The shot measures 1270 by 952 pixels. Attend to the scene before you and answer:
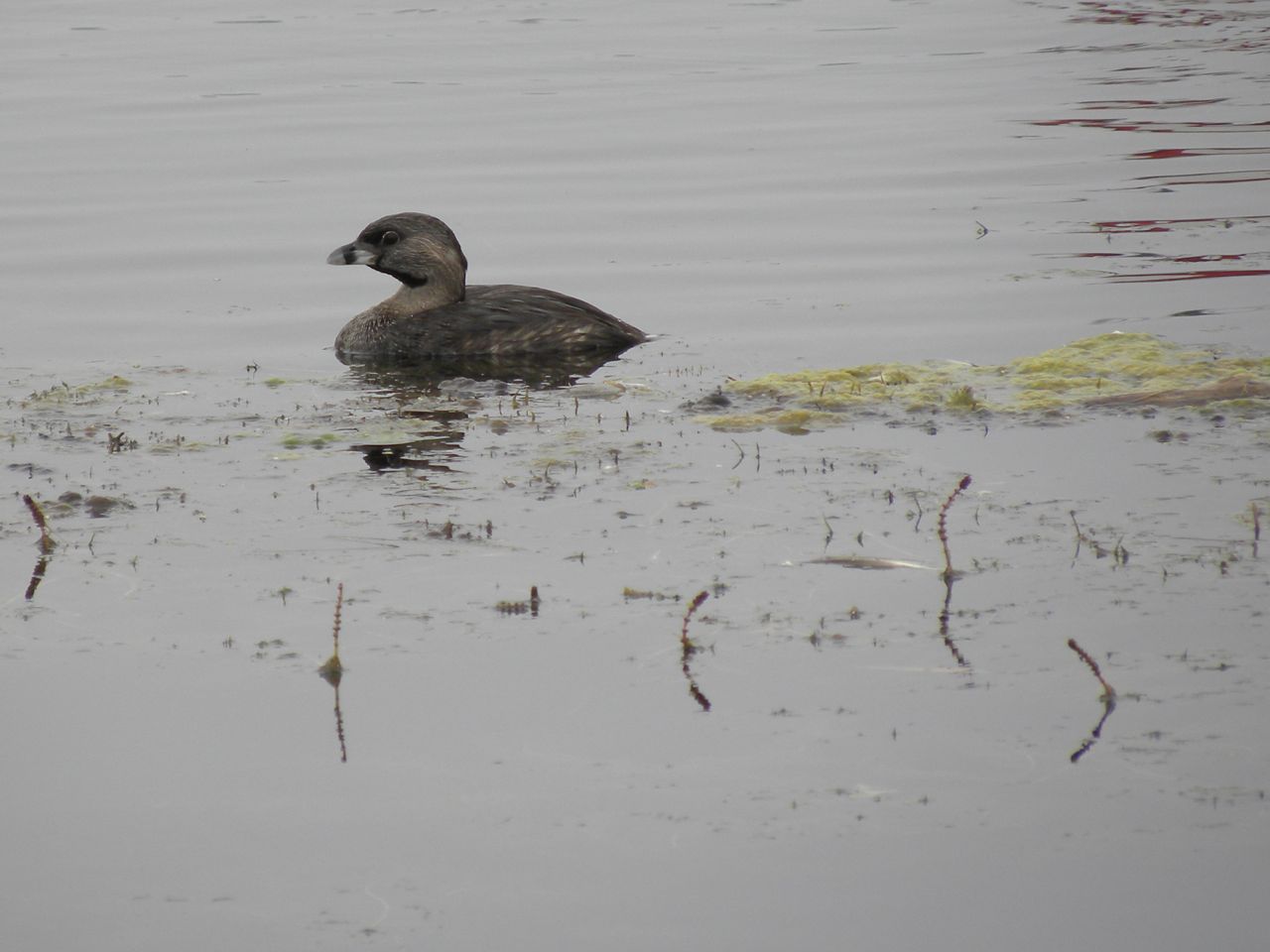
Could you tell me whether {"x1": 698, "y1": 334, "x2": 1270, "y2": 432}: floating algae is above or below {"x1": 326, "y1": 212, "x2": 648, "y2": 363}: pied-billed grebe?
below

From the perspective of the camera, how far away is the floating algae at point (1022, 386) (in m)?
9.89

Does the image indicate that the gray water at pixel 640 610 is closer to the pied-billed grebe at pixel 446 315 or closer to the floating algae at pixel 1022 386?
the floating algae at pixel 1022 386

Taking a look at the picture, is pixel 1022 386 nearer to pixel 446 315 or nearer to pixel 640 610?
pixel 446 315

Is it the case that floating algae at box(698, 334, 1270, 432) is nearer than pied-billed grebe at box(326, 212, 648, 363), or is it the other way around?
floating algae at box(698, 334, 1270, 432)

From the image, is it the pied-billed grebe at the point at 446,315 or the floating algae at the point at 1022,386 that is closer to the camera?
the floating algae at the point at 1022,386

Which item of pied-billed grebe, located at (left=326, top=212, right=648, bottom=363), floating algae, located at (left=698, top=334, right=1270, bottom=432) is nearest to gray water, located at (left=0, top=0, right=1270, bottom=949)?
floating algae, located at (left=698, top=334, right=1270, bottom=432)

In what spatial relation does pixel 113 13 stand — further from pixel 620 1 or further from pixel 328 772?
pixel 328 772

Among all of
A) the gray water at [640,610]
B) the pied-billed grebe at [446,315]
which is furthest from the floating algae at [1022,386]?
the pied-billed grebe at [446,315]

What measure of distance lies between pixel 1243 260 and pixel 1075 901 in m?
10.0

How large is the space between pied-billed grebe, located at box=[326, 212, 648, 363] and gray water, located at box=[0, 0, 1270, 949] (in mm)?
471

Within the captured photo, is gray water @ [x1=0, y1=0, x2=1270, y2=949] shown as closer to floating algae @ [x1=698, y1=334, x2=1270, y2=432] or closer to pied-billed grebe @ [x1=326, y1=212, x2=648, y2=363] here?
floating algae @ [x1=698, y1=334, x2=1270, y2=432]

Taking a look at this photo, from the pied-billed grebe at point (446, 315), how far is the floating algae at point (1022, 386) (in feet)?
5.47

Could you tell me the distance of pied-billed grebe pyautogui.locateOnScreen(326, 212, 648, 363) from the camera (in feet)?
39.5

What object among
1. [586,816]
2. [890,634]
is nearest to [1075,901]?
[586,816]
